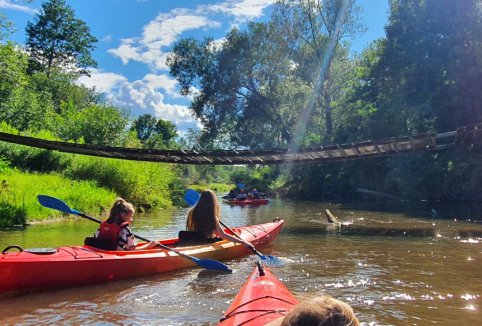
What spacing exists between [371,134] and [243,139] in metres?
12.1

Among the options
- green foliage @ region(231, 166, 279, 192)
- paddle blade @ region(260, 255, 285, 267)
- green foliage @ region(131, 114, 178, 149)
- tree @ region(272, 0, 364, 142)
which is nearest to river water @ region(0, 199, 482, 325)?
paddle blade @ region(260, 255, 285, 267)

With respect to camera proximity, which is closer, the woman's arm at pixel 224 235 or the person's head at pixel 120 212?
the person's head at pixel 120 212

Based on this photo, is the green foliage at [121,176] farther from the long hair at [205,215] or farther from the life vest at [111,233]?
the life vest at [111,233]

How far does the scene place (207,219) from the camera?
7.04m

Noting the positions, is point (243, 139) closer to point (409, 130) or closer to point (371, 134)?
point (371, 134)

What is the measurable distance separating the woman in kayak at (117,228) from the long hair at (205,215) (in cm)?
117

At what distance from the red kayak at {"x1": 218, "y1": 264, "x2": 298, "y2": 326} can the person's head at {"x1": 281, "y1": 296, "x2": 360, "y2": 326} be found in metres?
1.41

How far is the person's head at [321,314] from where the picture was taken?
1.46 m

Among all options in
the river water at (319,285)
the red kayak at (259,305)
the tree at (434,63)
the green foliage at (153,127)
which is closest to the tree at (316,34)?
the tree at (434,63)

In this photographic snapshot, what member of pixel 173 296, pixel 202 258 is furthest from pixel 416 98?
pixel 173 296

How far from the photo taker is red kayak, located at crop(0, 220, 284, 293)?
5.01 m

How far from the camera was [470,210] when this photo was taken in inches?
630

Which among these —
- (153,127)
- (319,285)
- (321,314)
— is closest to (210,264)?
(319,285)

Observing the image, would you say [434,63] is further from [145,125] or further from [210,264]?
[145,125]
